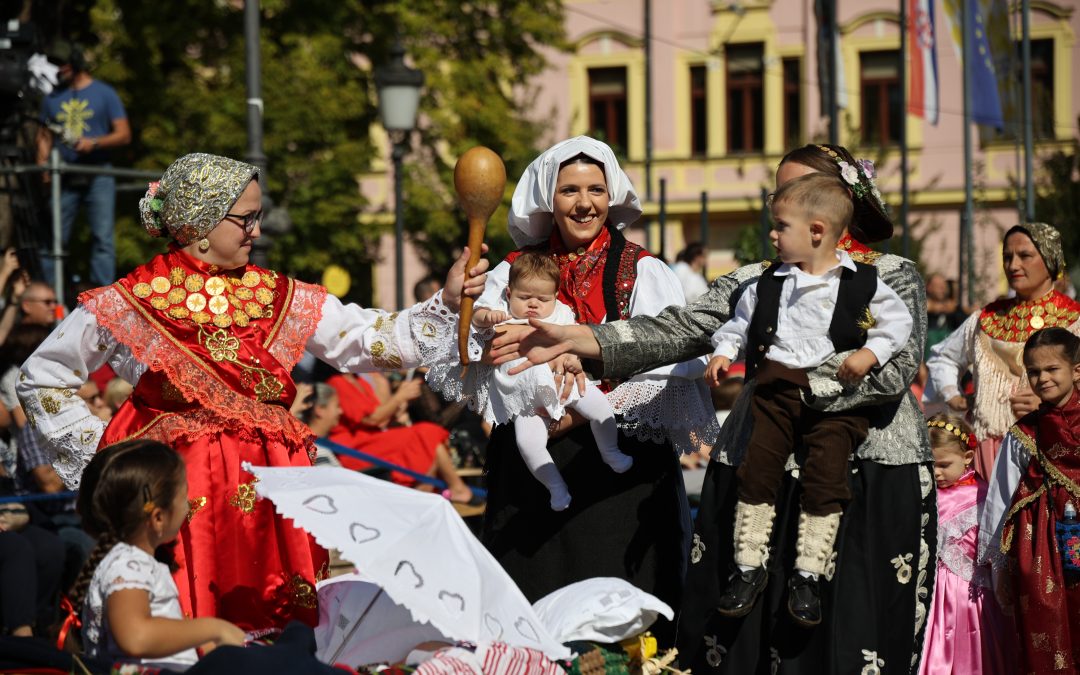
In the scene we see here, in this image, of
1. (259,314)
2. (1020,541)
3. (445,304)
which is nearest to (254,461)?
(259,314)

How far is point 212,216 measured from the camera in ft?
15.8

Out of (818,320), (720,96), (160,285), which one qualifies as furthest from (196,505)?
(720,96)

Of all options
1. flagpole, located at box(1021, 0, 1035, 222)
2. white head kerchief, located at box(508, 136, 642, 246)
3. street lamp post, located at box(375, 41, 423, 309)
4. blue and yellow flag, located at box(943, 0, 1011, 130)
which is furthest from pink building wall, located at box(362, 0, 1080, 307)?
white head kerchief, located at box(508, 136, 642, 246)

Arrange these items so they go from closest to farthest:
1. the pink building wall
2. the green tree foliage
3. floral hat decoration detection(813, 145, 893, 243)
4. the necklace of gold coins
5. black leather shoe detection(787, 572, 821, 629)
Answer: black leather shoe detection(787, 572, 821, 629)
floral hat decoration detection(813, 145, 893, 243)
the necklace of gold coins
the green tree foliage
the pink building wall

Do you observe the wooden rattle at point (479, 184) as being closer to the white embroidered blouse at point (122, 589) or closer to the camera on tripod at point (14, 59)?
the white embroidered blouse at point (122, 589)

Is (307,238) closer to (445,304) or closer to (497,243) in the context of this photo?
(497,243)

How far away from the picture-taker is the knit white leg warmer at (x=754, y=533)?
449 centimetres

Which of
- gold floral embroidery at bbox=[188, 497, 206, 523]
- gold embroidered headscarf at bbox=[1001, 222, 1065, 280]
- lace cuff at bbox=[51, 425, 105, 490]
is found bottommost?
gold floral embroidery at bbox=[188, 497, 206, 523]

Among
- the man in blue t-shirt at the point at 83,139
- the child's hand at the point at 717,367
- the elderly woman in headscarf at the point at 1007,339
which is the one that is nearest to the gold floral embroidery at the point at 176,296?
the child's hand at the point at 717,367

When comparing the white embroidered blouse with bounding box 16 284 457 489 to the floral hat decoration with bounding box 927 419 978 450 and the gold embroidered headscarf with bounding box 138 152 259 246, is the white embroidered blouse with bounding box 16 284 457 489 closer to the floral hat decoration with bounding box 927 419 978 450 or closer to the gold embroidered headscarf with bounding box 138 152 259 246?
the gold embroidered headscarf with bounding box 138 152 259 246

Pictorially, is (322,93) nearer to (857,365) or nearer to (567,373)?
(567,373)

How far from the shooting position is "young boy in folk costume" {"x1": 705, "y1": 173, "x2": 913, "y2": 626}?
14.4ft

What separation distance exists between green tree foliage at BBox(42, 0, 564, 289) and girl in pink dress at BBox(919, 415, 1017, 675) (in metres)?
14.7

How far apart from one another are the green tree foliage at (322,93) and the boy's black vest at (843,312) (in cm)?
1603
